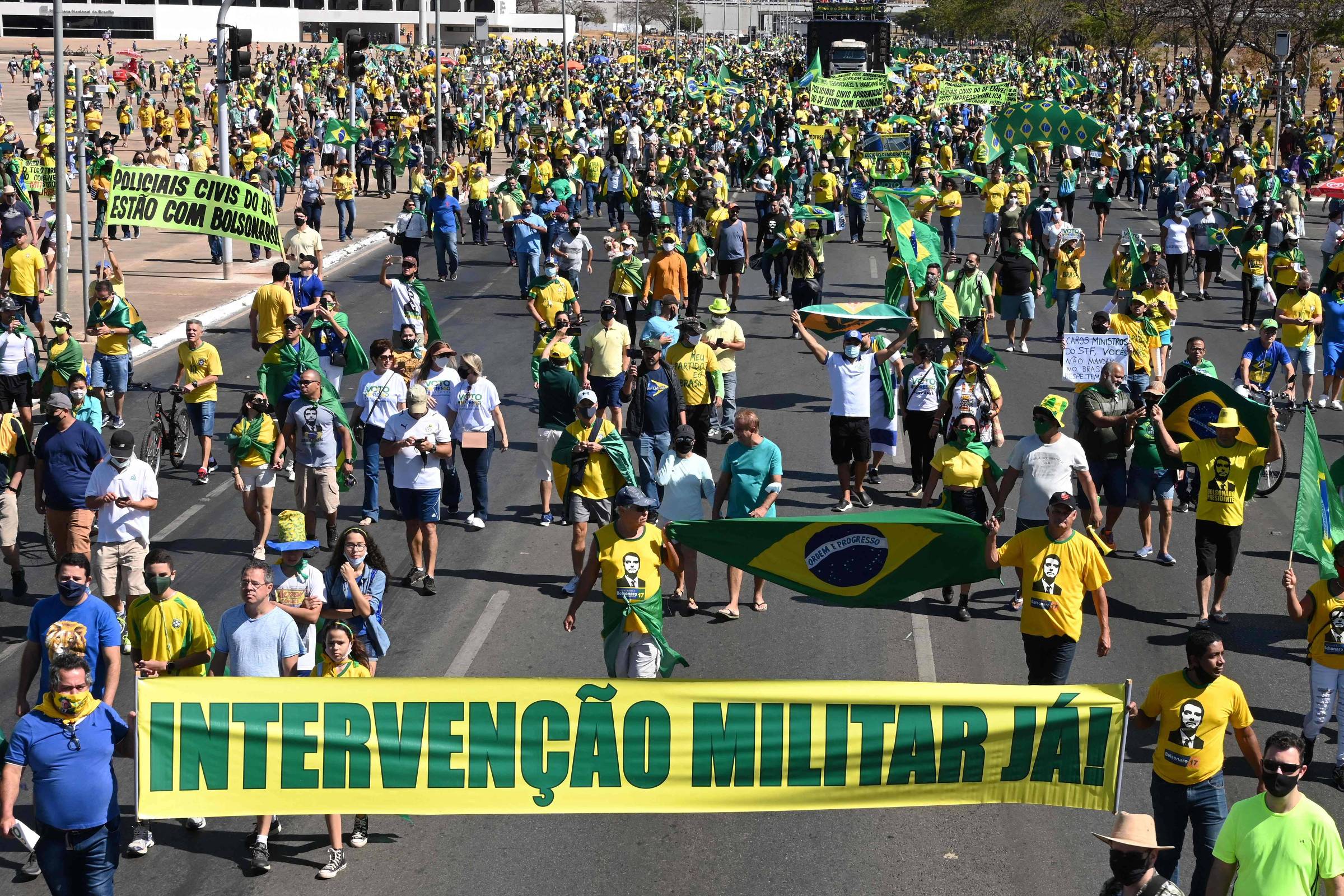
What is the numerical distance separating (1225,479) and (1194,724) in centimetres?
412

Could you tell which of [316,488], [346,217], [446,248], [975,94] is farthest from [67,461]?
[975,94]

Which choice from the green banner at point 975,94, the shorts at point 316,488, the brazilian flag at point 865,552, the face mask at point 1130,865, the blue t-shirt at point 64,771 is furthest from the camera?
the green banner at point 975,94

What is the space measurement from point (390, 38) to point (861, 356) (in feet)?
376

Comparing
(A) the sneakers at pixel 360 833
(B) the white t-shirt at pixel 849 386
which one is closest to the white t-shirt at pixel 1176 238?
(B) the white t-shirt at pixel 849 386

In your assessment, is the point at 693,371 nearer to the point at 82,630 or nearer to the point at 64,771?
the point at 82,630

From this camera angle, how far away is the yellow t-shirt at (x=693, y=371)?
1536cm

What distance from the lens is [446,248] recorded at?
26750 mm

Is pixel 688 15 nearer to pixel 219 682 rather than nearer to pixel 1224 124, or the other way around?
pixel 1224 124

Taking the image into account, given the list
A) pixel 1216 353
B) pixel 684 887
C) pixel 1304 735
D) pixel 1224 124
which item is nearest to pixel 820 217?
pixel 1216 353

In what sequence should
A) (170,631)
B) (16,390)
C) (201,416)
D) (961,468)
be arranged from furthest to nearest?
(16,390)
(201,416)
(961,468)
(170,631)

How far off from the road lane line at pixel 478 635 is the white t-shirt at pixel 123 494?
2.23 metres

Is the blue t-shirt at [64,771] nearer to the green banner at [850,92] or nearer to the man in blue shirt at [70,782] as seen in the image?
the man in blue shirt at [70,782]

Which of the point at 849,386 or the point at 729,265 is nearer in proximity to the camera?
the point at 849,386

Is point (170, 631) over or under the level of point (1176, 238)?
under
